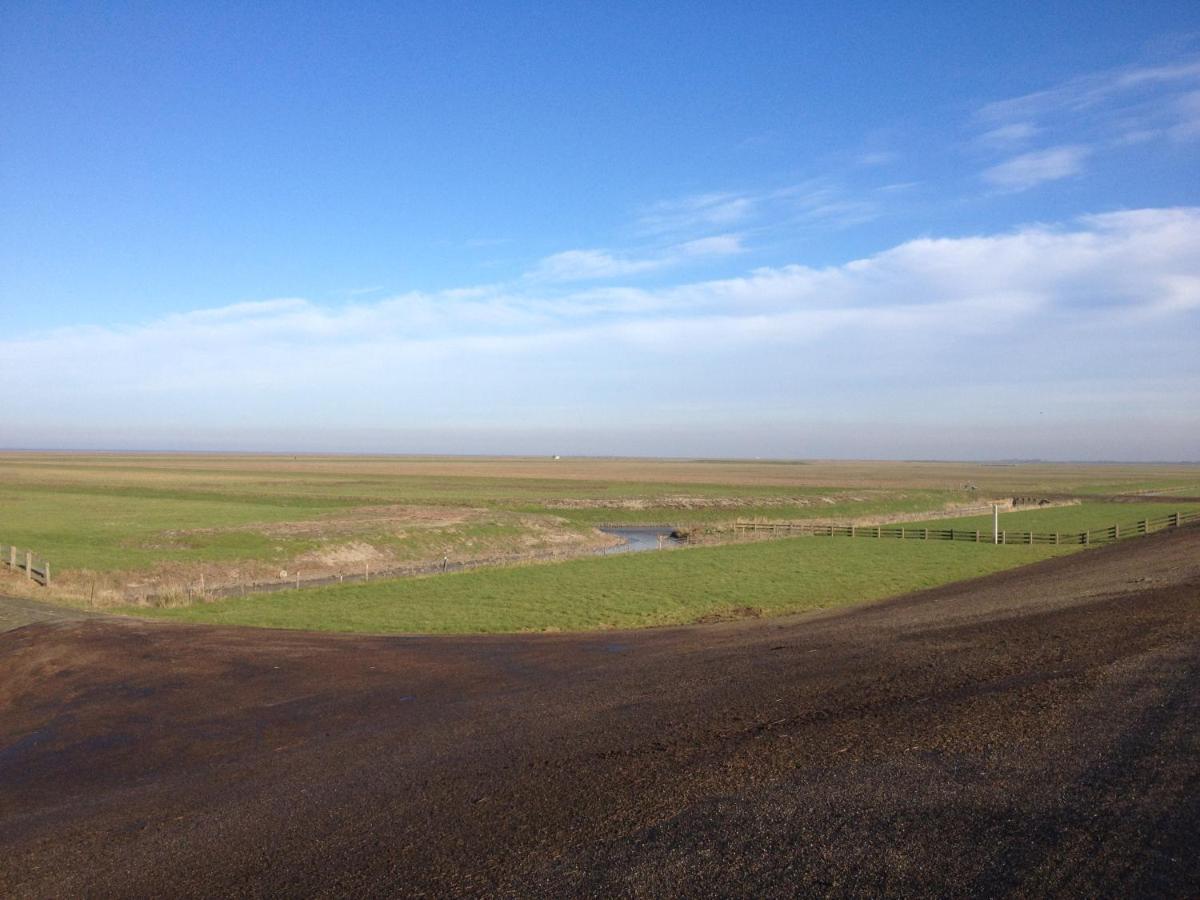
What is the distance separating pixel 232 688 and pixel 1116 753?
50.8 ft

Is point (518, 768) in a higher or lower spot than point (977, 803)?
lower

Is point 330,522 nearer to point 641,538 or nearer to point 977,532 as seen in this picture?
point 641,538

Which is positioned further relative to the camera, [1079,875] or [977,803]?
[977,803]

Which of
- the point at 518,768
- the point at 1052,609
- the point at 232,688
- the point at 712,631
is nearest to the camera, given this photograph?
the point at 518,768

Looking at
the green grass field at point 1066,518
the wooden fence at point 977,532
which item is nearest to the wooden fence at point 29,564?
the wooden fence at point 977,532

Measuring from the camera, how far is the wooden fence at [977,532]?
5762 cm

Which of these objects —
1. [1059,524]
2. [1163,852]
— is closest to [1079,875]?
[1163,852]

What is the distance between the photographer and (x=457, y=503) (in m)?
85.6

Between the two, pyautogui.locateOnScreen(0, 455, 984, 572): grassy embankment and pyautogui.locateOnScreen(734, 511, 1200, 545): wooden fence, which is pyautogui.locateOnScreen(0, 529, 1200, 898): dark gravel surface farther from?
pyautogui.locateOnScreen(734, 511, 1200, 545): wooden fence

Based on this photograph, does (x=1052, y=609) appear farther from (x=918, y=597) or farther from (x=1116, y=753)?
(x=1116, y=753)

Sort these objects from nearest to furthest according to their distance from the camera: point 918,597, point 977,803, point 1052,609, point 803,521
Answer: point 977,803 → point 1052,609 → point 918,597 → point 803,521

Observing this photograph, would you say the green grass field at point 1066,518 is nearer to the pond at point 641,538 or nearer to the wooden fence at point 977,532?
the wooden fence at point 977,532

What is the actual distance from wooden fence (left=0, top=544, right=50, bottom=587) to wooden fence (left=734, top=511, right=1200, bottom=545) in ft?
152

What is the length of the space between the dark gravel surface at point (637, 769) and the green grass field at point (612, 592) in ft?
27.0
